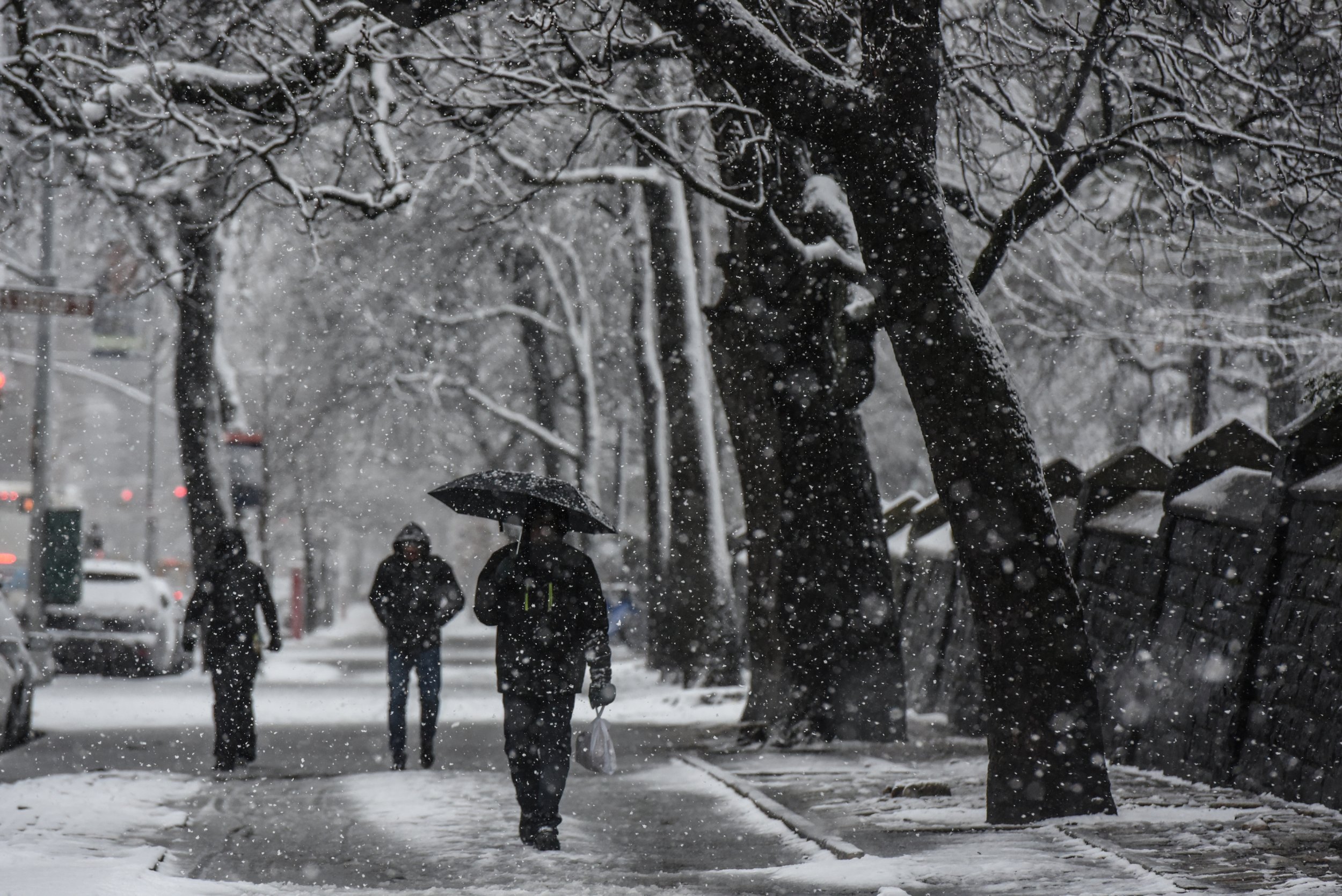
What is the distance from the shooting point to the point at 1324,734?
8.57 m

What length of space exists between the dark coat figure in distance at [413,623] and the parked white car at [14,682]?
2.94 meters

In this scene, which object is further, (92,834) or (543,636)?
(92,834)

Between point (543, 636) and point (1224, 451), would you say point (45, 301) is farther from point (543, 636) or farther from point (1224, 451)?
point (1224, 451)

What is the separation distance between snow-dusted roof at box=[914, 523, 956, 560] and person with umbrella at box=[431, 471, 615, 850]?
669 cm

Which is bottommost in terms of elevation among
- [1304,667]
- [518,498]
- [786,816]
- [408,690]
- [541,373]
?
[786,816]

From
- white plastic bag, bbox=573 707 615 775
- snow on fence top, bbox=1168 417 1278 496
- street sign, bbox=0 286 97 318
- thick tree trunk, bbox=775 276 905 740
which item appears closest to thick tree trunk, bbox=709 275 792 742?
thick tree trunk, bbox=775 276 905 740

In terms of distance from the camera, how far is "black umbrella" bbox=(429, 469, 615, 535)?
29.9 ft

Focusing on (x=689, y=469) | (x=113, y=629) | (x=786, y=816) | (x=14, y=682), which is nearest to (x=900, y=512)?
(x=689, y=469)

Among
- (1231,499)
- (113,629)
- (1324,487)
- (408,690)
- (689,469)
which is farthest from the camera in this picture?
(113,629)

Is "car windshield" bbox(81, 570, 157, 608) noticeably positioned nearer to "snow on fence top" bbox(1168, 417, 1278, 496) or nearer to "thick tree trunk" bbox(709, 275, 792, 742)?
"thick tree trunk" bbox(709, 275, 792, 742)

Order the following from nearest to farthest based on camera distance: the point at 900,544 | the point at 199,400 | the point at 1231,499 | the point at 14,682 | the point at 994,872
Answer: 1. the point at 994,872
2. the point at 1231,499
3. the point at 14,682
4. the point at 900,544
5. the point at 199,400

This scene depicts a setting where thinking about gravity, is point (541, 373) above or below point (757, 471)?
above

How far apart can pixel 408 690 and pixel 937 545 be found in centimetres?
566

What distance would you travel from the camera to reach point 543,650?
9.01 metres
